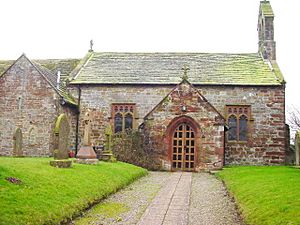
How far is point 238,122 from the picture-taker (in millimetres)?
29016

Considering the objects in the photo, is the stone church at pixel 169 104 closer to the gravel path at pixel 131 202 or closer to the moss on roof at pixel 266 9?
the moss on roof at pixel 266 9

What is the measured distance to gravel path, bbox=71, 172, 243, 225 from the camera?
10.1m

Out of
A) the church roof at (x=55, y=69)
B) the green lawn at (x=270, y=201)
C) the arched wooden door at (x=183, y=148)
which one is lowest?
the green lawn at (x=270, y=201)

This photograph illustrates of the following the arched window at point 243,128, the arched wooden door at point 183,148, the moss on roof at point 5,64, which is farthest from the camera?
the moss on roof at point 5,64

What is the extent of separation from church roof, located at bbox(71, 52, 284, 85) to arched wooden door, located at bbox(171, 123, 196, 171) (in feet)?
14.7

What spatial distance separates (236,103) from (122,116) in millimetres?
8177

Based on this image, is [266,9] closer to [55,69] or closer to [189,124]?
[189,124]

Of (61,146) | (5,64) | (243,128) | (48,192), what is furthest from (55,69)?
(48,192)

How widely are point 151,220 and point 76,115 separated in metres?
20.7

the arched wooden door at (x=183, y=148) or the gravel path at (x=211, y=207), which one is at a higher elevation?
the arched wooden door at (x=183, y=148)

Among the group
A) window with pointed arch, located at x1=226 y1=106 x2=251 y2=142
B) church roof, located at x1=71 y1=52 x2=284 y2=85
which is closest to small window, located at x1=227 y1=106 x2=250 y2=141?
window with pointed arch, located at x1=226 y1=106 x2=251 y2=142

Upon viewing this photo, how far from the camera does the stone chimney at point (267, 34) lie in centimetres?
3212

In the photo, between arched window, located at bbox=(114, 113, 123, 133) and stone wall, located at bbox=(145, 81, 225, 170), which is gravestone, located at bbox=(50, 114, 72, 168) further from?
arched window, located at bbox=(114, 113, 123, 133)

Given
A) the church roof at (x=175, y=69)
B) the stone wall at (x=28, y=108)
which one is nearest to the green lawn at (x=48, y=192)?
the stone wall at (x=28, y=108)
